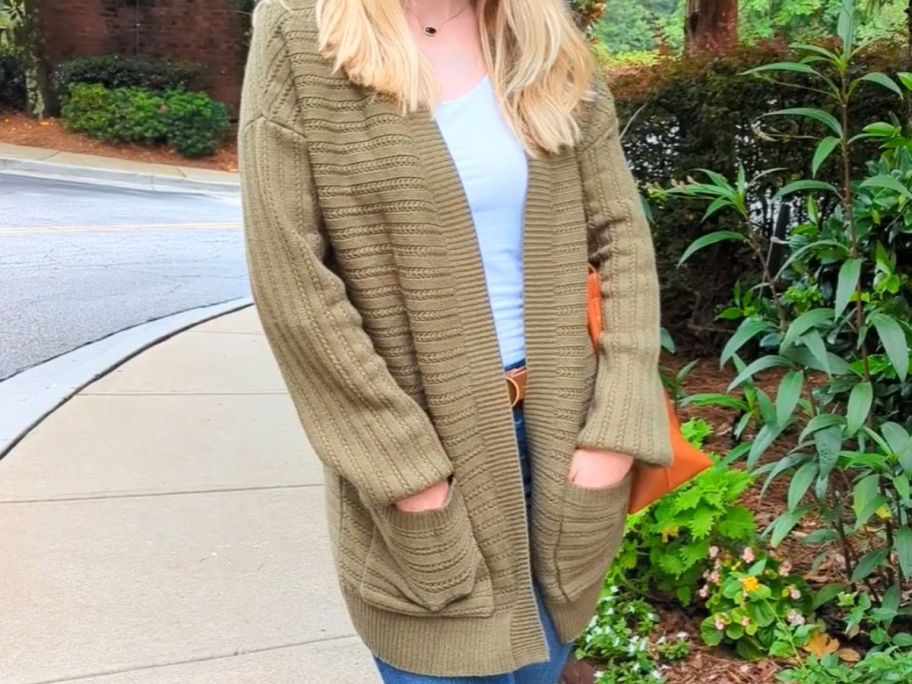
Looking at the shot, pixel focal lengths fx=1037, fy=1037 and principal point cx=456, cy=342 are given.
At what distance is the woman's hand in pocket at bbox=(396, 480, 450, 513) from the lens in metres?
1.47

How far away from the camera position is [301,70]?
1487mm

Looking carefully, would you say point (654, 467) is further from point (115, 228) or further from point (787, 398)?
point (115, 228)

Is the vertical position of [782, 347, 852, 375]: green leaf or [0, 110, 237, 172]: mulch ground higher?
[782, 347, 852, 375]: green leaf

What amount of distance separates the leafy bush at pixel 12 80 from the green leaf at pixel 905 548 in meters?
20.4

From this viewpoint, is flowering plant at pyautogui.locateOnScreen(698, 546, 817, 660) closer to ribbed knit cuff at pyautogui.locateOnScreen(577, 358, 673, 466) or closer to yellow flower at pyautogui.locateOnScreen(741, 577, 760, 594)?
yellow flower at pyautogui.locateOnScreen(741, 577, 760, 594)

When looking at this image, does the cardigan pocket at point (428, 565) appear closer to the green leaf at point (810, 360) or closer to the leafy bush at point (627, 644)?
the green leaf at point (810, 360)

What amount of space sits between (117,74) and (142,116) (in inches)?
57.5

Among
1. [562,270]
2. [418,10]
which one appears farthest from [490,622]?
[418,10]

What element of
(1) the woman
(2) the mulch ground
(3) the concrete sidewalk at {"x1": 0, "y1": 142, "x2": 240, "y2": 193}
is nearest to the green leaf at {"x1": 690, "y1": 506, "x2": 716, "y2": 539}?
(1) the woman

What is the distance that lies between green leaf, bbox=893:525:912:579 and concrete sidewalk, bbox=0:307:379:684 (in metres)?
1.51

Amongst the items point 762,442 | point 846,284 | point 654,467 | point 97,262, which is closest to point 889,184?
point 846,284

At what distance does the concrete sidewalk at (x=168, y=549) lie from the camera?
10.1 feet

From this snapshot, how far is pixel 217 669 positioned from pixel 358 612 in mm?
1586

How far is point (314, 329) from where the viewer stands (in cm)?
143
